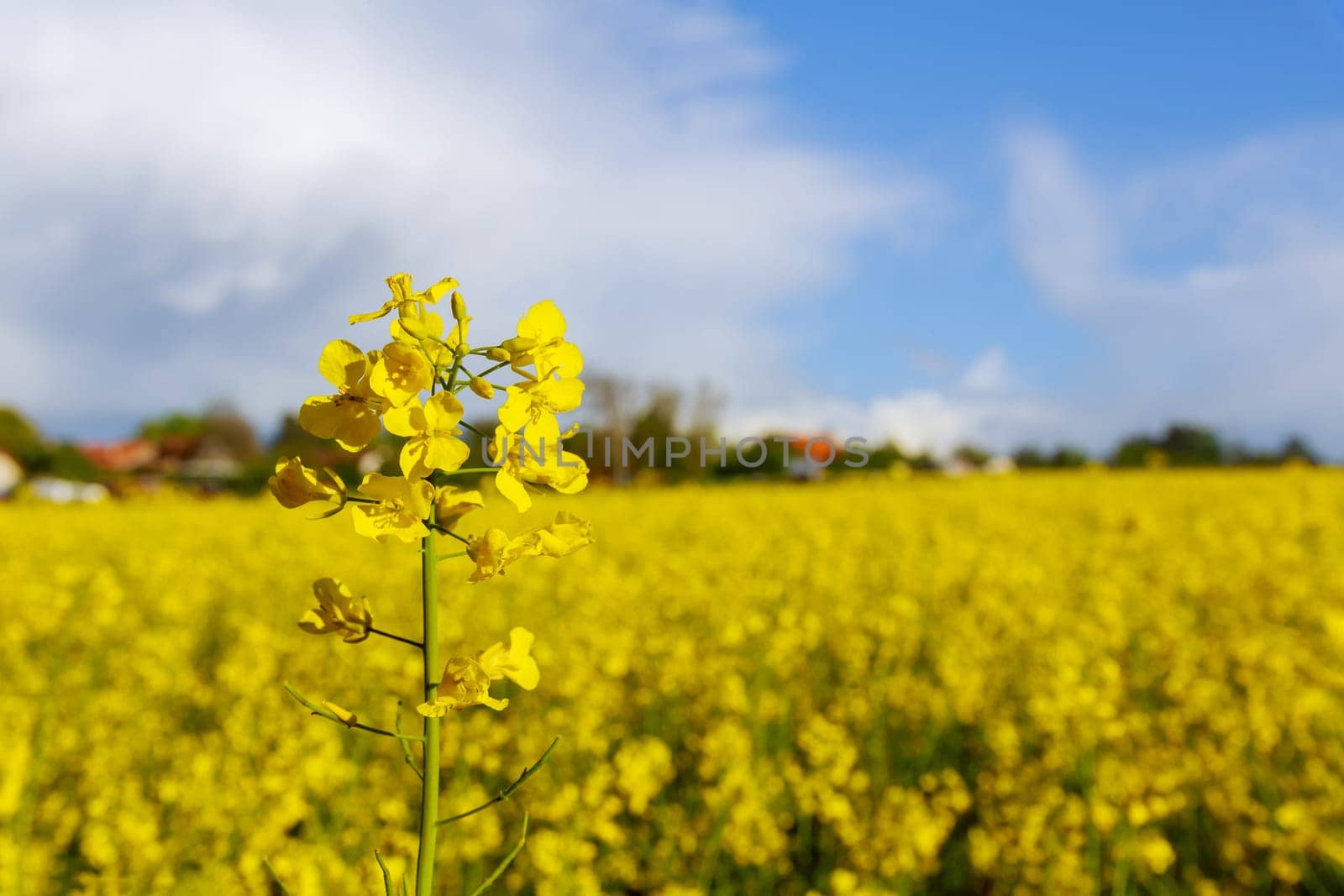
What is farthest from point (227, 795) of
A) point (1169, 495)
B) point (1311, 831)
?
point (1169, 495)

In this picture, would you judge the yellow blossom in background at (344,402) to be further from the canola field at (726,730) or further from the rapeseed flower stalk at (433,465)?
the canola field at (726,730)

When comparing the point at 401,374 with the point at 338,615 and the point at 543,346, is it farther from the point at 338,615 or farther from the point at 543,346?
the point at 338,615

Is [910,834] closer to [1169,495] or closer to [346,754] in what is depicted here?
[346,754]

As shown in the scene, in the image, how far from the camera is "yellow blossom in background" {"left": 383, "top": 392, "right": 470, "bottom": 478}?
2.76 feet

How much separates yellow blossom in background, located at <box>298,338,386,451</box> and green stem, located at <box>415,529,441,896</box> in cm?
11

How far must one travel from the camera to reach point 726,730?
2965mm

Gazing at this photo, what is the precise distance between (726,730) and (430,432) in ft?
7.54

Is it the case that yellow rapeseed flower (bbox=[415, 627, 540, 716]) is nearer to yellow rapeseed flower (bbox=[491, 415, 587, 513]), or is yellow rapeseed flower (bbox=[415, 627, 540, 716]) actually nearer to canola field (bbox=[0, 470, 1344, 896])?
yellow rapeseed flower (bbox=[491, 415, 587, 513])

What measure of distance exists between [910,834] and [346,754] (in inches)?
75.4

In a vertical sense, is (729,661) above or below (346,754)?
above

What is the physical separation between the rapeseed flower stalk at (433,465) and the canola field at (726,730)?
1226 millimetres

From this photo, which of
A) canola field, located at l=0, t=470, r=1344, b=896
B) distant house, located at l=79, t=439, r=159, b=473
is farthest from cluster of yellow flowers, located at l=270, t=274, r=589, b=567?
distant house, located at l=79, t=439, r=159, b=473

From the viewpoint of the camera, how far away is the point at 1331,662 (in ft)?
13.6

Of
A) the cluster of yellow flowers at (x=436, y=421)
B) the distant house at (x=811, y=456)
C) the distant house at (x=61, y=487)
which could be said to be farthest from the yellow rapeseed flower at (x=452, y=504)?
the distant house at (x=61, y=487)
